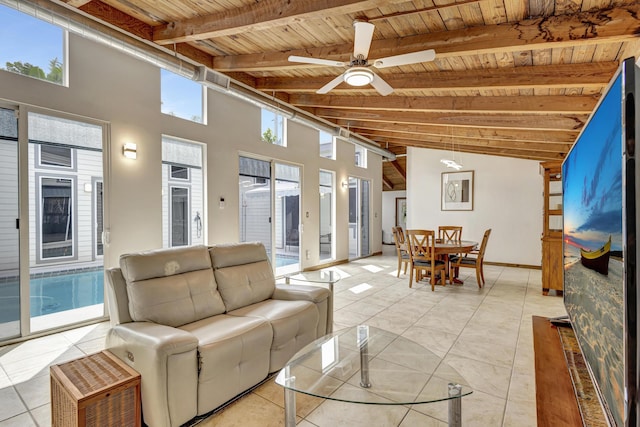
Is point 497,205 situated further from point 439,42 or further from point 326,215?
point 439,42

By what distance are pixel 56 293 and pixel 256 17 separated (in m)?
3.67

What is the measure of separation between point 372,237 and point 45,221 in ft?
23.0

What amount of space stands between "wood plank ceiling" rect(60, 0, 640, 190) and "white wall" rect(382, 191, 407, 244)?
728cm

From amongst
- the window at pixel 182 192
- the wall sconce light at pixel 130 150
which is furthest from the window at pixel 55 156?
the window at pixel 182 192

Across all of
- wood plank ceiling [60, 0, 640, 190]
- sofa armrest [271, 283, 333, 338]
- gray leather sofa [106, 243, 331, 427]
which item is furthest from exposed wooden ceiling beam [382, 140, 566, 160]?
gray leather sofa [106, 243, 331, 427]

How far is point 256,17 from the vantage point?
8.93 ft

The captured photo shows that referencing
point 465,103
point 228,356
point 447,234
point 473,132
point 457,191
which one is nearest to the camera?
point 228,356

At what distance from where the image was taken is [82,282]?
3.78 meters

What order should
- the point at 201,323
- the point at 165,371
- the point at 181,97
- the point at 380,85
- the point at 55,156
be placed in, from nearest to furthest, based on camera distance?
the point at 165,371 < the point at 201,323 < the point at 380,85 < the point at 55,156 < the point at 181,97

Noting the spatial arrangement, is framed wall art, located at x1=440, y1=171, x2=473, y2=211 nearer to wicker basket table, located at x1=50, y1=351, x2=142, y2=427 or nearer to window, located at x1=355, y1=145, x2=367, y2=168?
window, located at x1=355, y1=145, x2=367, y2=168

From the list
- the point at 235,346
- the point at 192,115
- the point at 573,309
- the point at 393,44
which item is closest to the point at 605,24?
the point at 393,44

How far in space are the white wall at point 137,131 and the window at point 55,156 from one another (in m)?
0.36

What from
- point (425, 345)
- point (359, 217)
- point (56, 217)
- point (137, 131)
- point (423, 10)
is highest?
point (423, 10)

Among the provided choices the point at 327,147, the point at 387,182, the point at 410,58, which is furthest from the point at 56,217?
the point at 387,182
